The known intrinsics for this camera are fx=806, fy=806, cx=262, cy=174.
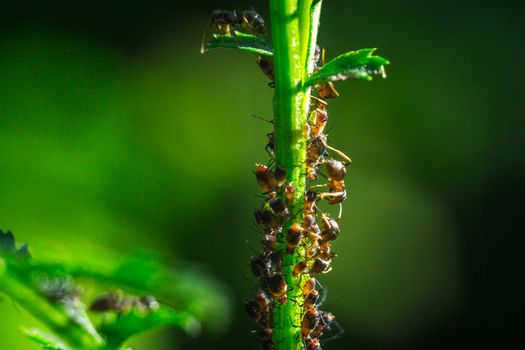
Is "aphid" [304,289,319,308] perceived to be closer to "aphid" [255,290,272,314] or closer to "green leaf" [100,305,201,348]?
"aphid" [255,290,272,314]

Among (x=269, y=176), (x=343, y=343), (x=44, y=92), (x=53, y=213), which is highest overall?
(x=44, y=92)

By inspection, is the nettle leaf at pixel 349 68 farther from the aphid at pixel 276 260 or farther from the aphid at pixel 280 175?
the aphid at pixel 276 260

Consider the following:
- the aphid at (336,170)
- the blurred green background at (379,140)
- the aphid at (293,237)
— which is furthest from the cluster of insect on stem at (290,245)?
the blurred green background at (379,140)

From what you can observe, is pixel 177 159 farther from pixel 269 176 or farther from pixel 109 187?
pixel 269 176

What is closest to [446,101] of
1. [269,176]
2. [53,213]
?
[53,213]

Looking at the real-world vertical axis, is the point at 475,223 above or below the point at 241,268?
above

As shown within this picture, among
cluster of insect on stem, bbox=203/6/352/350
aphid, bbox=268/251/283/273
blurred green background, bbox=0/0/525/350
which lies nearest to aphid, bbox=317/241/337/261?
cluster of insect on stem, bbox=203/6/352/350

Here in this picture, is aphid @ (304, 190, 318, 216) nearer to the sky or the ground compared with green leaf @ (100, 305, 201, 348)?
nearer to the sky
